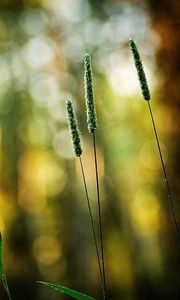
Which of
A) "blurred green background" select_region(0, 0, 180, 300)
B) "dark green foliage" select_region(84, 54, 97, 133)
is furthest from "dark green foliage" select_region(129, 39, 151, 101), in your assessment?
"blurred green background" select_region(0, 0, 180, 300)

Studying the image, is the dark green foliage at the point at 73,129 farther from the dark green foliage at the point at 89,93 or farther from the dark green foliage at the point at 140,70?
the dark green foliage at the point at 140,70

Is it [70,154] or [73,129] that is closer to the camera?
[73,129]

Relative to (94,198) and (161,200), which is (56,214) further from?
(161,200)

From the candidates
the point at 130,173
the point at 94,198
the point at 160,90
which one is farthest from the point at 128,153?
the point at 160,90

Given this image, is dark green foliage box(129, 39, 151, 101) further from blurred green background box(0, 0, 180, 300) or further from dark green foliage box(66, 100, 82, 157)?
blurred green background box(0, 0, 180, 300)

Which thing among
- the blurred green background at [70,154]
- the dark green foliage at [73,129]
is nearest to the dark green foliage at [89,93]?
the dark green foliage at [73,129]

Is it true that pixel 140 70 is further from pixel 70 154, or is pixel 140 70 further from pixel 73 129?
pixel 70 154

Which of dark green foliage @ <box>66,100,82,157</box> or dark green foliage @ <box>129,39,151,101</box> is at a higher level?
dark green foliage @ <box>129,39,151,101</box>

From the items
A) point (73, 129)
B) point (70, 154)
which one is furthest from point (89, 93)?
point (70, 154)

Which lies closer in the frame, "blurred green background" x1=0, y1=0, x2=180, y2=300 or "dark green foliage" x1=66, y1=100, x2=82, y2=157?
"dark green foliage" x1=66, y1=100, x2=82, y2=157

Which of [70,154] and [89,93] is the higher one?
[70,154]
